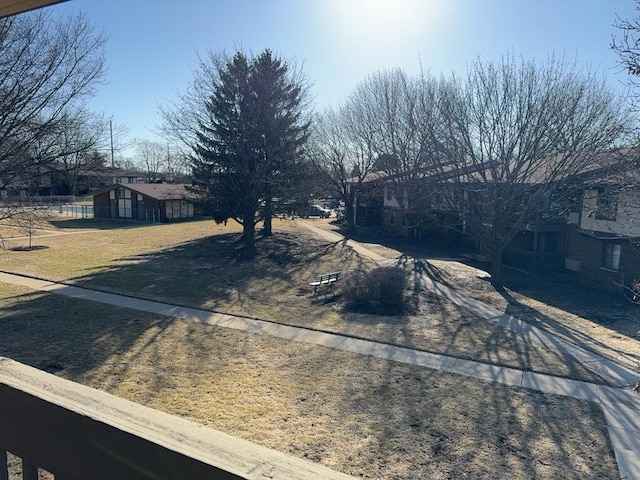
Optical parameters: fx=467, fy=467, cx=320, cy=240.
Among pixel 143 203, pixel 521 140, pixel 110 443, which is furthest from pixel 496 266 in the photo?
pixel 143 203

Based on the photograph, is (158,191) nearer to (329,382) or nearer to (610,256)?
(610,256)

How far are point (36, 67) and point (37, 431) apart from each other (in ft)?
33.3

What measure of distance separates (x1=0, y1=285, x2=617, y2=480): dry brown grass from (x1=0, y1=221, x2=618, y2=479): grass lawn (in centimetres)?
2

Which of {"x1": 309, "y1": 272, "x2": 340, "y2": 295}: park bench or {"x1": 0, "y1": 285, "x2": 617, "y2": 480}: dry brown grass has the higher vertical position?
{"x1": 309, "y1": 272, "x2": 340, "y2": 295}: park bench

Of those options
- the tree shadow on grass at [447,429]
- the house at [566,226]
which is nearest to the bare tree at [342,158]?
the house at [566,226]

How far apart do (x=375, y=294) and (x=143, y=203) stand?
36.2 meters

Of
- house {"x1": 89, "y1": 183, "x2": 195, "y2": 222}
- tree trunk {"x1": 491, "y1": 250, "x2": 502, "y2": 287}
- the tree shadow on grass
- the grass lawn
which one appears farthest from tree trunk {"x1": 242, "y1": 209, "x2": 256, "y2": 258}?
house {"x1": 89, "y1": 183, "x2": 195, "y2": 222}

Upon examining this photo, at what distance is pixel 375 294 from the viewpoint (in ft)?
46.9

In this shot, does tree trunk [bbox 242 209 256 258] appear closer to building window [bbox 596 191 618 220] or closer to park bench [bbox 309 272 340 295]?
park bench [bbox 309 272 340 295]

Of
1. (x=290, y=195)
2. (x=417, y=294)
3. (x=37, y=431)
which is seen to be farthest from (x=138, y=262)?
(x=37, y=431)

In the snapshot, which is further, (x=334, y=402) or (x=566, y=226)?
(x=566, y=226)

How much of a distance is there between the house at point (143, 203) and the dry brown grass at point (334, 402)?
113 ft

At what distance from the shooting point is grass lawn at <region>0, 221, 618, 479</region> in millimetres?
5930

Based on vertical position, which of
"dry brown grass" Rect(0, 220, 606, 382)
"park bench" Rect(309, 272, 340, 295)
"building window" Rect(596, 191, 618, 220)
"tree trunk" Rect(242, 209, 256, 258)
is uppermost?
"building window" Rect(596, 191, 618, 220)
